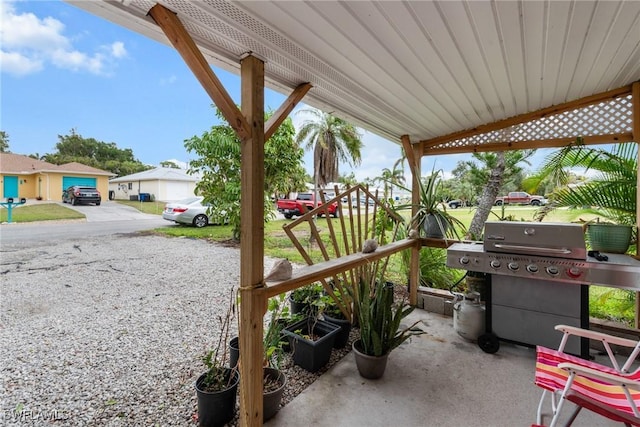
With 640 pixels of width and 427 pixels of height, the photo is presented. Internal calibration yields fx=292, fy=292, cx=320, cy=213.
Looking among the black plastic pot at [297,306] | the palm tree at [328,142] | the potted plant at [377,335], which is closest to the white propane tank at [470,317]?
the potted plant at [377,335]

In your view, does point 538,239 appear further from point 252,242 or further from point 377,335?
point 252,242

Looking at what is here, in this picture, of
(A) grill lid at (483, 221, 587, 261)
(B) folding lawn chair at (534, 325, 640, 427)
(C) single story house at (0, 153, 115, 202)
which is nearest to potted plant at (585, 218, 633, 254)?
A: (A) grill lid at (483, 221, 587, 261)

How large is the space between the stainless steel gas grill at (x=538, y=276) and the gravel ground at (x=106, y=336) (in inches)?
56.8

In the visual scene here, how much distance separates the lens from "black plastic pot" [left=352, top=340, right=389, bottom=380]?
2107 mm

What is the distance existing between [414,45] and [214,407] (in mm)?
2244

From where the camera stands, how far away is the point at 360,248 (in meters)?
2.82

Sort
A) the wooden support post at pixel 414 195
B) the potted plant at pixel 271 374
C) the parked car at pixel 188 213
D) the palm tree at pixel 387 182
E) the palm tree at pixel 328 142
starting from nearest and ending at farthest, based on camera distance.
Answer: the potted plant at pixel 271 374 → the wooden support post at pixel 414 195 → the palm tree at pixel 387 182 → the parked car at pixel 188 213 → the palm tree at pixel 328 142

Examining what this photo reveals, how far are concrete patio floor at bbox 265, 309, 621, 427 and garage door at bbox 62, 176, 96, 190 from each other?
16.3 meters

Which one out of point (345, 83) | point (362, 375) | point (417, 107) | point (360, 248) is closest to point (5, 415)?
point (362, 375)

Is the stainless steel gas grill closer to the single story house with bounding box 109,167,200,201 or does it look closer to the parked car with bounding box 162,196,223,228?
the parked car with bounding box 162,196,223,228

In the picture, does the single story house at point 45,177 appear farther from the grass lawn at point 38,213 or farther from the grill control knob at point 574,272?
the grill control knob at point 574,272

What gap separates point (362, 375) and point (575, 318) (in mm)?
1688

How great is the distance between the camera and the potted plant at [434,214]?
3270 mm

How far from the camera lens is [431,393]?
2000 millimetres
